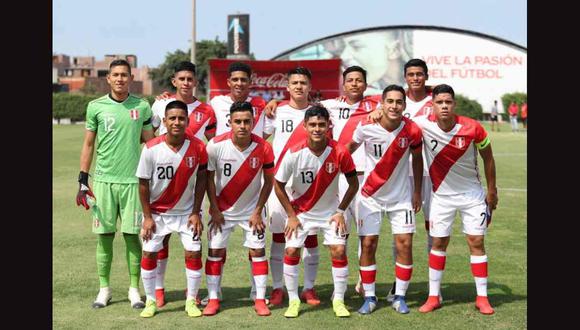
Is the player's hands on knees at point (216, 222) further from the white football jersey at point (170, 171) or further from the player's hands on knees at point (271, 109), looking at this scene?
the player's hands on knees at point (271, 109)

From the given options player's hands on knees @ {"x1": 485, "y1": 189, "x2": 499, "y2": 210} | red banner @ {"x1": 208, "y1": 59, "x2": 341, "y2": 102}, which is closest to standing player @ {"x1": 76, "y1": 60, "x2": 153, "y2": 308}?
player's hands on knees @ {"x1": 485, "y1": 189, "x2": 499, "y2": 210}

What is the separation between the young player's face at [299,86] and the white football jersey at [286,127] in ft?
0.50

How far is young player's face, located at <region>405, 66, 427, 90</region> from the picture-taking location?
660 cm

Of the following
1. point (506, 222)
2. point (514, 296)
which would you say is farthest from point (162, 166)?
point (506, 222)

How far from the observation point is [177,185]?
20.2 feet

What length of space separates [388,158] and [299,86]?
1.10m

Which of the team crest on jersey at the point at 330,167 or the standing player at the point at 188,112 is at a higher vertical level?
the standing player at the point at 188,112

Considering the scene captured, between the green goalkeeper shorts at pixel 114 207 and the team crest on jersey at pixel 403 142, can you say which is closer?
the team crest on jersey at pixel 403 142

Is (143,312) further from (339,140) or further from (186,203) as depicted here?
(339,140)

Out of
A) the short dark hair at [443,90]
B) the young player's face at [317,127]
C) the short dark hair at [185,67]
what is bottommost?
the young player's face at [317,127]

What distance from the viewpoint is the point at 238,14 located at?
69438 millimetres

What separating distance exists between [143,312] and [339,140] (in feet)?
8.37

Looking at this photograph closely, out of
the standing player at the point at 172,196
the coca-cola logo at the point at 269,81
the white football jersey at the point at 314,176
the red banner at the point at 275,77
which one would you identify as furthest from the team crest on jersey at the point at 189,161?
the coca-cola logo at the point at 269,81

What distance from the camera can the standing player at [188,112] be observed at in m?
6.51
